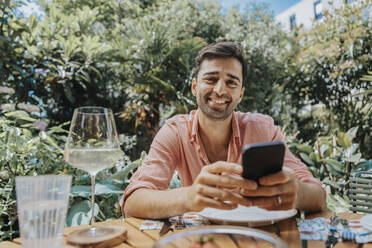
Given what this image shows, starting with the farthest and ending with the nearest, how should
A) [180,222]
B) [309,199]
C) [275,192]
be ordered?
1. [309,199]
2. [180,222]
3. [275,192]

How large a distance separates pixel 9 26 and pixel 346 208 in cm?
397

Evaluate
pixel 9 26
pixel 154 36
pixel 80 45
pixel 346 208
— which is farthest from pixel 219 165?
pixel 154 36

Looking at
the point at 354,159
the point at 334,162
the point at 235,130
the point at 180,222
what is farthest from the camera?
the point at 334,162

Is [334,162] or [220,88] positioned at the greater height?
[220,88]

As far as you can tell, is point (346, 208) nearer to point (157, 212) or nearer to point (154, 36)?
point (157, 212)

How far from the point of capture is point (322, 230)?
906 mm

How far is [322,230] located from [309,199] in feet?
0.89

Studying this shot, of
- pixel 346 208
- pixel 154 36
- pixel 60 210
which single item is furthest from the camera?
pixel 154 36

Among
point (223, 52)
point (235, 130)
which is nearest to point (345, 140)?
point (235, 130)

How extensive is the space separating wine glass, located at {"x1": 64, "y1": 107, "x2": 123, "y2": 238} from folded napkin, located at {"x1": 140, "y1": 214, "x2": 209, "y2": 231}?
161 mm

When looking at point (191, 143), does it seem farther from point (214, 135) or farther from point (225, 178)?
point (225, 178)

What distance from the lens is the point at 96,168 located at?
0.93 meters

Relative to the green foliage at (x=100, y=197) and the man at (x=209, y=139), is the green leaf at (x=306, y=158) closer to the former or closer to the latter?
the man at (x=209, y=139)

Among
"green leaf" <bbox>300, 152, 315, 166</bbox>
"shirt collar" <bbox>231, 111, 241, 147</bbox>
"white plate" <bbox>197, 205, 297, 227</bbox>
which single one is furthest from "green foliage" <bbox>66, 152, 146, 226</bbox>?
"green leaf" <bbox>300, 152, 315, 166</bbox>
